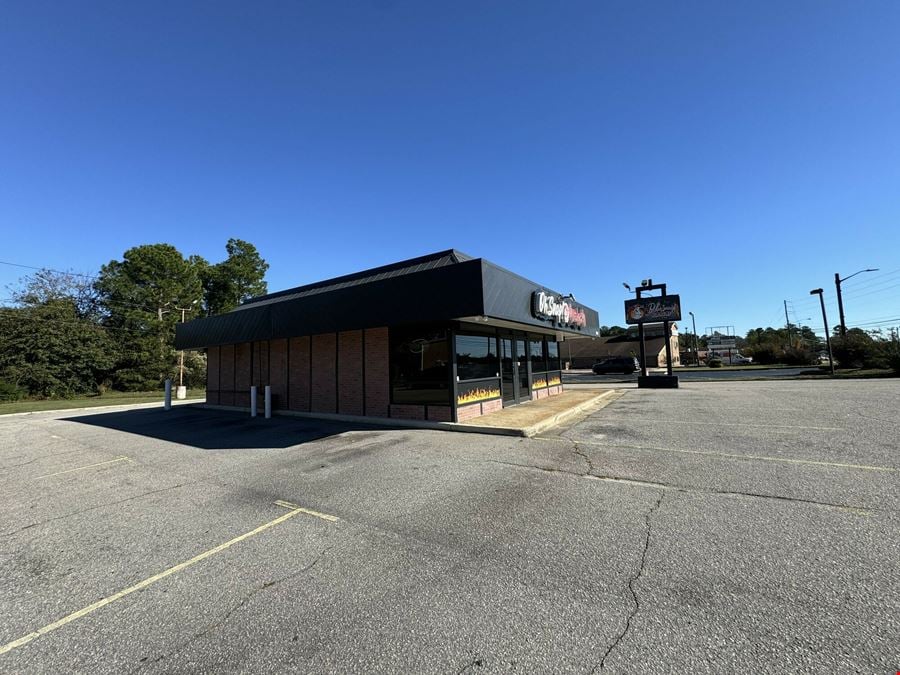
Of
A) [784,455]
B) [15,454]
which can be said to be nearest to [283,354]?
[15,454]

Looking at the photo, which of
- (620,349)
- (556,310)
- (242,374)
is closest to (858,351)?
(620,349)

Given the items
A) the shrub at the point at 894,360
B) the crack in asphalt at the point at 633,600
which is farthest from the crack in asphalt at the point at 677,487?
the shrub at the point at 894,360

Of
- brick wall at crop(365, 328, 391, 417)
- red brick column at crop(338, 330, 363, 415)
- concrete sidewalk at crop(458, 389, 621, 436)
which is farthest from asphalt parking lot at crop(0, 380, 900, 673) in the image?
red brick column at crop(338, 330, 363, 415)

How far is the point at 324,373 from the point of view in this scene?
14.0m

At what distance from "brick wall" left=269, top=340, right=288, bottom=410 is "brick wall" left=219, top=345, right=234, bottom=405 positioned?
3607mm

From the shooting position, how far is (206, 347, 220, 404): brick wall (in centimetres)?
1933

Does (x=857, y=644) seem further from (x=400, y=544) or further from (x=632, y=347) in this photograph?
(x=632, y=347)

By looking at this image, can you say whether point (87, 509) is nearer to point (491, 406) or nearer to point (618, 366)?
point (491, 406)

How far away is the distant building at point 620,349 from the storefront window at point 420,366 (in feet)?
160

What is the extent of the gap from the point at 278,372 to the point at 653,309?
20.6 m

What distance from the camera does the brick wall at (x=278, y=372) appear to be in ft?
50.8

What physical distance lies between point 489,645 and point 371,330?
10791 millimetres

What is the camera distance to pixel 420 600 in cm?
297

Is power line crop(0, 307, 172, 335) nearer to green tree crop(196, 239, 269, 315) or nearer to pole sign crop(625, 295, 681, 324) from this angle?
green tree crop(196, 239, 269, 315)
